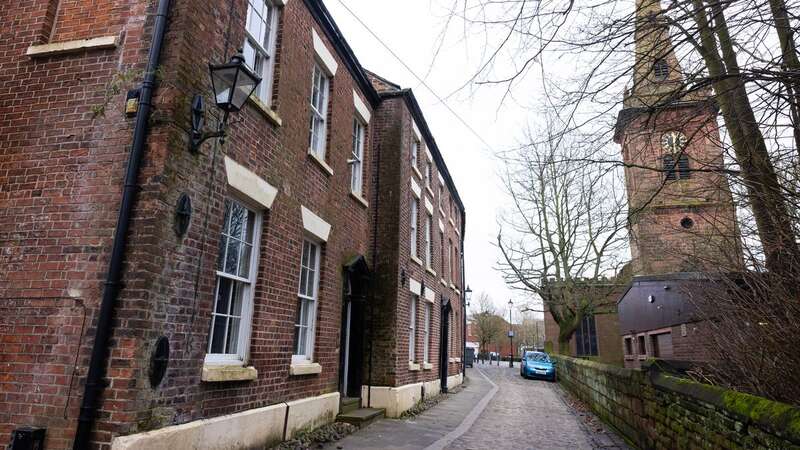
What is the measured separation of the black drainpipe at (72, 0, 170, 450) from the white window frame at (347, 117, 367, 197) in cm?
574

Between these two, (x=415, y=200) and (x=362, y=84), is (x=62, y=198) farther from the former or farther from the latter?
(x=415, y=200)

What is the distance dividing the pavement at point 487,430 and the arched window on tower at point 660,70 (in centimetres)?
595

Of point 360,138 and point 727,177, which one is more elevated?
point 360,138

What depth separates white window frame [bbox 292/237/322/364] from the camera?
7875mm

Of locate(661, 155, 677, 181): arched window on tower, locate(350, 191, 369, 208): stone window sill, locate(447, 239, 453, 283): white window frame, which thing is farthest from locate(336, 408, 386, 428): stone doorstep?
locate(447, 239, 453, 283): white window frame

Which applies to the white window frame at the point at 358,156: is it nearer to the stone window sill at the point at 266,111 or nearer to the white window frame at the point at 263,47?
the white window frame at the point at 263,47

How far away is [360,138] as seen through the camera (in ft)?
37.4

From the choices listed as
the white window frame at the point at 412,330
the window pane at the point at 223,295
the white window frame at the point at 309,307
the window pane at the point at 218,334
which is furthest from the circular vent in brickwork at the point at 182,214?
the white window frame at the point at 412,330

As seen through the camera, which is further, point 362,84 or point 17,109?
point 362,84

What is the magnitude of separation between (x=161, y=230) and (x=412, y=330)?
9.03 m

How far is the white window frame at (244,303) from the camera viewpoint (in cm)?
574

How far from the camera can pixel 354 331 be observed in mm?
10477

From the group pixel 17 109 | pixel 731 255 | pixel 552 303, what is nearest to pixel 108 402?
pixel 17 109

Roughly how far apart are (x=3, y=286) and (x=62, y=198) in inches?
41.9
